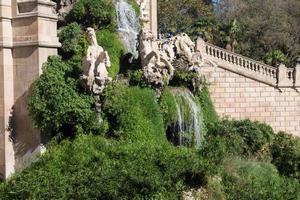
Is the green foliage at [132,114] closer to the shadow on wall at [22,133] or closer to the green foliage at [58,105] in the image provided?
the green foliage at [58,105]

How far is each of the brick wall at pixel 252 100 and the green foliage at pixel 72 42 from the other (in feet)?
26.9

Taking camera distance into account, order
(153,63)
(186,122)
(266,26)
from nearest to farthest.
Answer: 1. (153,63)
2. (186,122)
3. (266,26)

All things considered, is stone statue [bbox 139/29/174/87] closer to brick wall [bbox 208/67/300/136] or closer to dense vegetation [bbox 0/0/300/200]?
dense vegetation [bbox 0/0/300/200]

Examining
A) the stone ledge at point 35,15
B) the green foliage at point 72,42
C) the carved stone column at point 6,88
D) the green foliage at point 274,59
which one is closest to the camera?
the stone ledge at point 35,15

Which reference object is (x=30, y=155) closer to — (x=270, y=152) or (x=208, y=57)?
(x=270, y=152)

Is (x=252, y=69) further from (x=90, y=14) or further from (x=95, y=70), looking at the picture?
(x=95, y=70)

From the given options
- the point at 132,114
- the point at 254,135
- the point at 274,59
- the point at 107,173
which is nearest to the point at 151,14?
the point at 254,135

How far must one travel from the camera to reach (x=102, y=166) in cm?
1370

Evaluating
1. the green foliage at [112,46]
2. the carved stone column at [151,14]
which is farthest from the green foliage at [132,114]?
the carved stone column at [151,14]

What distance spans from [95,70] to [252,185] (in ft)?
16.2

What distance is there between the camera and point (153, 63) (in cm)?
1817

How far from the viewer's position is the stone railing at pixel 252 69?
84.4 ft

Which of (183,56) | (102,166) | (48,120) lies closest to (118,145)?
(102,166)

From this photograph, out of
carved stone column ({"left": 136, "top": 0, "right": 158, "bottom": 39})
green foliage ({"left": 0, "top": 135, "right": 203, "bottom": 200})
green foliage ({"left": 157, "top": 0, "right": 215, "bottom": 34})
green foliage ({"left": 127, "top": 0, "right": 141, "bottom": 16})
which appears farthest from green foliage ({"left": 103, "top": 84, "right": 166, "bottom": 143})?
green foliage ({"left": 157, "top": 0, "right": 215, "bottom": 34})
